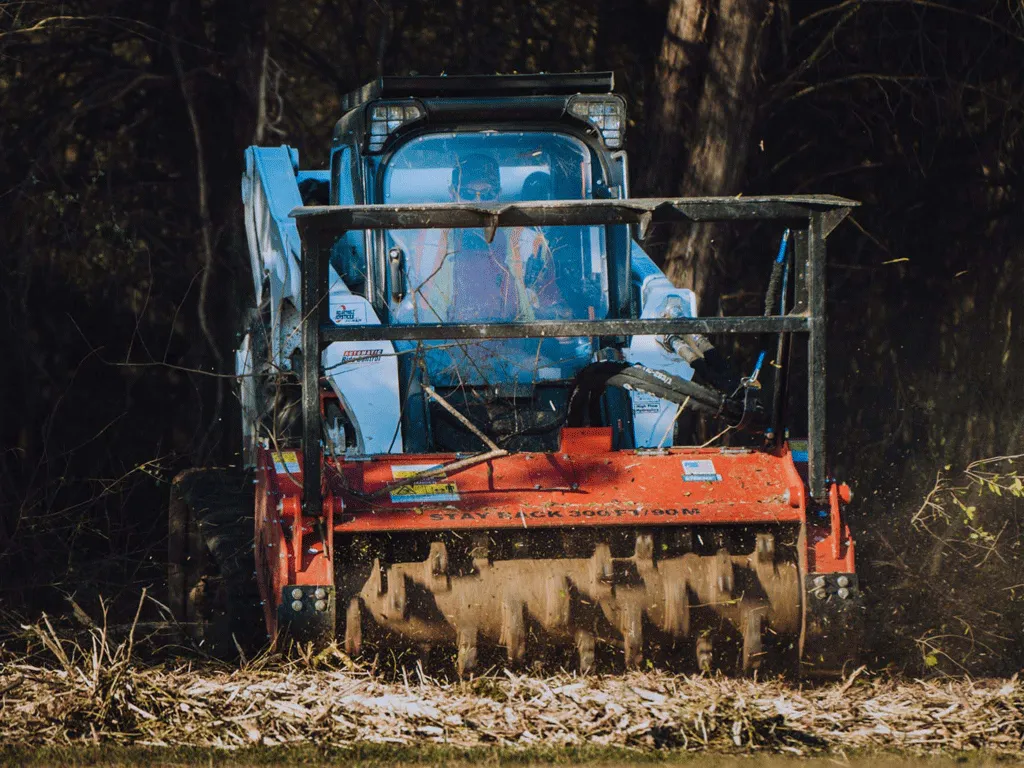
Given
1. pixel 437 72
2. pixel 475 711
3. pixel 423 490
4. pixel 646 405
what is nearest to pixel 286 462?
pixel 423 490

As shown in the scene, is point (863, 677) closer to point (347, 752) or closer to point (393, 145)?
point (347, 752)

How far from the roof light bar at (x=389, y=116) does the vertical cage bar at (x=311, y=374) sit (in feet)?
5.70

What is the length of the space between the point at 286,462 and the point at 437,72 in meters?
7.65

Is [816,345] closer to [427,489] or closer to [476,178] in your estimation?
[427,489]

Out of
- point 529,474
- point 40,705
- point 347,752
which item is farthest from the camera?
point 529,474

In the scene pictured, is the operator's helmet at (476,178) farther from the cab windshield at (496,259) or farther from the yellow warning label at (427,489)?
the yellow warning label at (427,489)

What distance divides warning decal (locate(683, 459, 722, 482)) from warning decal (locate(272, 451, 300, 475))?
150cm

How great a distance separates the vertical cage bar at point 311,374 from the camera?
5.93m

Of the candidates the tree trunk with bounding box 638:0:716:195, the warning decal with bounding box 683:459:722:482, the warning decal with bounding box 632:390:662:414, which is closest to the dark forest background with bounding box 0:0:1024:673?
the tree trunk with bounding box 638:0:716:195

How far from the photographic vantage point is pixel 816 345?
19.7 ft

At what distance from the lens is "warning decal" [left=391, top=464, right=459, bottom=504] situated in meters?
6.18

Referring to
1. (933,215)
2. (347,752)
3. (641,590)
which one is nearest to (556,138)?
(641,590)

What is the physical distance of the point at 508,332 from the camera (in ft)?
19.5

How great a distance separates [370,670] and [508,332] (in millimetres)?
1314
